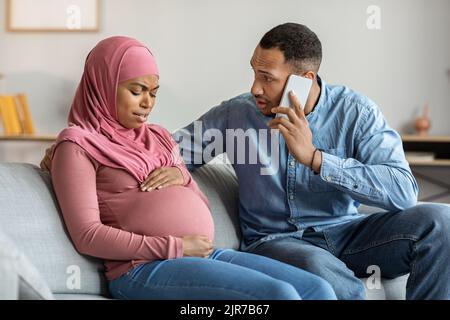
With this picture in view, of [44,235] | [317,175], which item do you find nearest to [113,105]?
[44,235]

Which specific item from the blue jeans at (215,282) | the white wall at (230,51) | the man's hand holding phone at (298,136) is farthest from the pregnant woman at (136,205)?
the white wall at (230,51)

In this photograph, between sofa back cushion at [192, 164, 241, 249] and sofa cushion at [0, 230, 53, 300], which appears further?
sofa back cushion at [192, 164, 241, 249]

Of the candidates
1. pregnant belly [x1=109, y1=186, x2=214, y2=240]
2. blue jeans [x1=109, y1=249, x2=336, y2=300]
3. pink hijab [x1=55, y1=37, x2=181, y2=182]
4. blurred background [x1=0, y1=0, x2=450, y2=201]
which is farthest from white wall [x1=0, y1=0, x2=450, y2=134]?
blue jeans [x1=109, y1=249, x2=336, y2=300]

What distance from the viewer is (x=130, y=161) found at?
186cm

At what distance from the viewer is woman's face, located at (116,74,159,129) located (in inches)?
75.1

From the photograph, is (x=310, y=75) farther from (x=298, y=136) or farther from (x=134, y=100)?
A: (x=134, y=100)

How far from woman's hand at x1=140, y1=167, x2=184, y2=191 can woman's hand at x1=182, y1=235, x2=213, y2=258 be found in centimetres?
16

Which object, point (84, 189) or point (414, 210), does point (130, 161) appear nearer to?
point (84, 189)

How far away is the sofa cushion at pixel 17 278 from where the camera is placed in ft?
4.12

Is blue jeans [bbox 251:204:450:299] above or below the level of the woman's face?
below

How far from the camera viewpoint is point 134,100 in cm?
191

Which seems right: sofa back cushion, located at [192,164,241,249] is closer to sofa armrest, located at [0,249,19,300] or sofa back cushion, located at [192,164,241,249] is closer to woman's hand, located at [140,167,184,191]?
woman's hand, located at [140,167,184,191]

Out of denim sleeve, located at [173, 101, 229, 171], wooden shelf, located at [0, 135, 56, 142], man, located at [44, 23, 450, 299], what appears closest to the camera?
man, located at [44, 23, 450, 299]

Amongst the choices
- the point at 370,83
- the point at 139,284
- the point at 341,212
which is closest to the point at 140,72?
the point at 139,284
